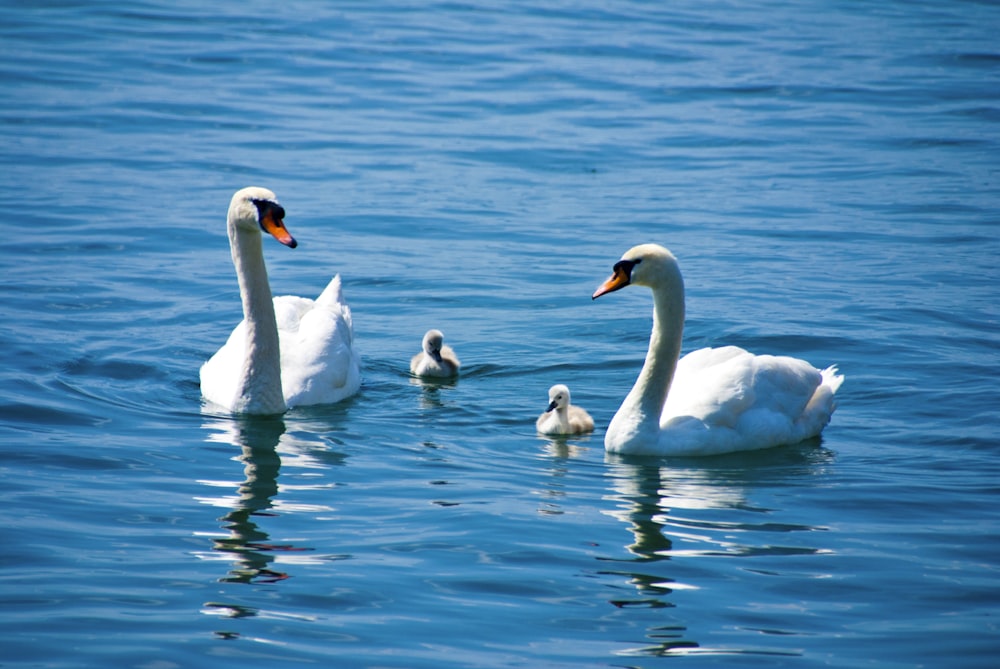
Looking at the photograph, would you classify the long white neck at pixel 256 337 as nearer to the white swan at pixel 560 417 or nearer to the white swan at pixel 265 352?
the white swan at pixel 265 352

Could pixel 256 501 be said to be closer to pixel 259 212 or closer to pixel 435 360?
pixel 259 212

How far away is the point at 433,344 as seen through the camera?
442 inches

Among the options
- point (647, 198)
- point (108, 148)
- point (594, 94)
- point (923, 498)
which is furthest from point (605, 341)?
point (594, 94)

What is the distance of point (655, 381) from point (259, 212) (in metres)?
2.91

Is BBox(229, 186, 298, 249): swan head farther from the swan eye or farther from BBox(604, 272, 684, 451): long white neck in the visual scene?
BBox(604, 272, 684, 451): long white neck

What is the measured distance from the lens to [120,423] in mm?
9898

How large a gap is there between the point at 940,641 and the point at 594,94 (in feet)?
60.4

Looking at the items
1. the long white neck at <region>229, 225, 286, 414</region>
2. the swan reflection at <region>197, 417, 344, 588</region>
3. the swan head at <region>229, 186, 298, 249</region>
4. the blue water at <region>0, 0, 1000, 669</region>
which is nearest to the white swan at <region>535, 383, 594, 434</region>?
the blue water at <region>0, 0, 1000, 669</region>


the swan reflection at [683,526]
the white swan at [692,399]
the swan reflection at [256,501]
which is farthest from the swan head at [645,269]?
the swan reflection at [256,501]

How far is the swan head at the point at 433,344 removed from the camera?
11.1m

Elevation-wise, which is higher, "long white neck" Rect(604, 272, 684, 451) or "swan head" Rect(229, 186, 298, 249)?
"swan head" Rect(229, 186, 298, 249)

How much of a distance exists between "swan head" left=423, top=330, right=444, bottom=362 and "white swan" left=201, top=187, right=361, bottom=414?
568 mm

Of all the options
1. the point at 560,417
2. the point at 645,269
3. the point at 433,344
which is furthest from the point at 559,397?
the point at 433,344

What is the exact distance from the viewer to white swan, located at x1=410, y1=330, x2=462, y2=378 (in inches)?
441
